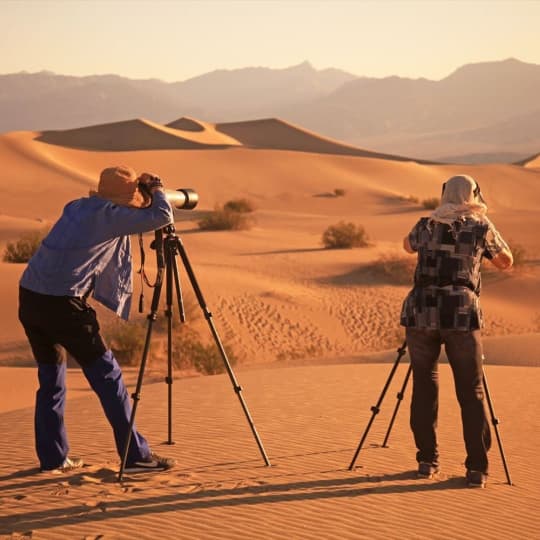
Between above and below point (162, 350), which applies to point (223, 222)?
above

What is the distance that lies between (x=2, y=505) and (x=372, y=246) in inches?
868

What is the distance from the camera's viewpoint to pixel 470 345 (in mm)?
6152

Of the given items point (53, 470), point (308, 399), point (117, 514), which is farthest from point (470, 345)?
point (308, 399)

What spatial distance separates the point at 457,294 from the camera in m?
6.10

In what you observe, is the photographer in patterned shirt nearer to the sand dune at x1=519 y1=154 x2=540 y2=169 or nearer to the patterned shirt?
the patterned shirt

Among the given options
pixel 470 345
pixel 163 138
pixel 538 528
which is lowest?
pixel 538 528

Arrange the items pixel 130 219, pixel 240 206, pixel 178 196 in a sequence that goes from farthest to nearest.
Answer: pixel 240 206, pixel 178 196, pixel 130 219

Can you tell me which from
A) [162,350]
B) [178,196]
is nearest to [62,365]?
[178,196]

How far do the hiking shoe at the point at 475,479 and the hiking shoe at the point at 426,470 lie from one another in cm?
26

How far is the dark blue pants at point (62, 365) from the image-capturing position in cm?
599

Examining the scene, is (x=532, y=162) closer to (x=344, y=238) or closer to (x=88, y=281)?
(x=344, y=238)

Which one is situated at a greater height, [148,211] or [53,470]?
[148,211]

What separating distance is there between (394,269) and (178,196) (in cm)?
1624

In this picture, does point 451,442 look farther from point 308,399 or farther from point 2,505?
point 2,505
